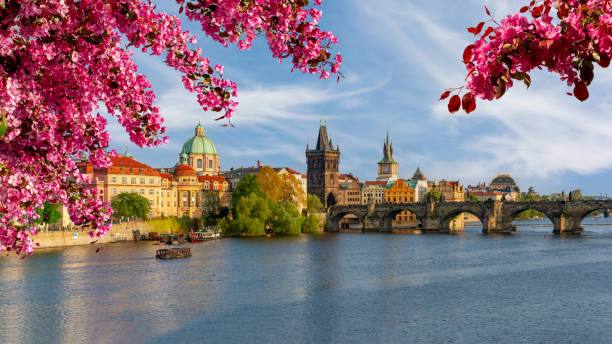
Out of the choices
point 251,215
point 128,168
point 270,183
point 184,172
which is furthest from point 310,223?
point 128,168

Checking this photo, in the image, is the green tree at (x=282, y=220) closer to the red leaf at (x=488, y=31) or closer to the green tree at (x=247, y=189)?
the green tree at (x=247, y=189)

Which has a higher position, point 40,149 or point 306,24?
point 306,24

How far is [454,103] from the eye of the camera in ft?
14.6

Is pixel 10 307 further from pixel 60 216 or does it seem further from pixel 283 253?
pixel 60 216

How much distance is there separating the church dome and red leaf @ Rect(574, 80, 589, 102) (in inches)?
5664

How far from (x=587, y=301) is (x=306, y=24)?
116 feet

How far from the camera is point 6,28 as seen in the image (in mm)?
6133

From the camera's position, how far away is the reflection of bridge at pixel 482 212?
9775cm

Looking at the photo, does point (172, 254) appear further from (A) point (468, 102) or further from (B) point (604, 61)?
(B) point (604, 61)

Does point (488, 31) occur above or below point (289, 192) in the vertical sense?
below

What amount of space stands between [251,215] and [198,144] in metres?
61.1

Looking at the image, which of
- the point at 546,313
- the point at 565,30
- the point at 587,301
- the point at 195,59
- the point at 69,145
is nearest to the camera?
the point at 565,30

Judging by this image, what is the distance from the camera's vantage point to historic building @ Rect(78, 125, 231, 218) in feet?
298

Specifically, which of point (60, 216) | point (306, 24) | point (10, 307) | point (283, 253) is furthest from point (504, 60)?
point (60, 216)
